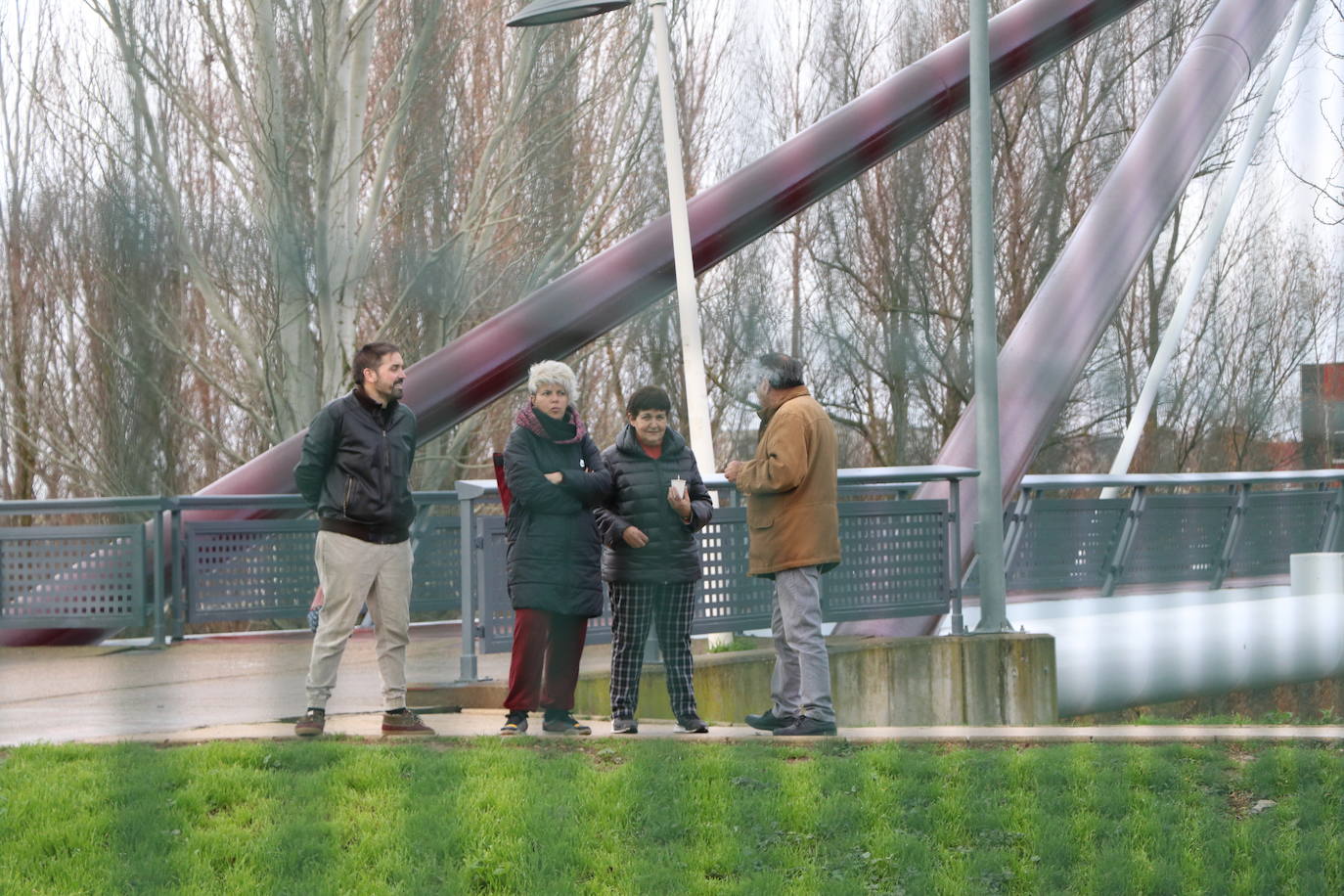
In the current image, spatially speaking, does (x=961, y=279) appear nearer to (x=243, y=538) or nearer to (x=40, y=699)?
(x=243, y=538)

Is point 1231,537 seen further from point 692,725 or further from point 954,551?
point 692,725

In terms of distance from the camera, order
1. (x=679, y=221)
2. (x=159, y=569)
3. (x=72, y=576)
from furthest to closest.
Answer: (x=679, y=221) < (x=72, y=576) < (x=159, y=569)

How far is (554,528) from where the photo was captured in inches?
212

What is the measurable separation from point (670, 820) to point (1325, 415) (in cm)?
184

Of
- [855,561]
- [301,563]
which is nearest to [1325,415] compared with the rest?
[855,561]

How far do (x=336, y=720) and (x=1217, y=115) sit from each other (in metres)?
10.3

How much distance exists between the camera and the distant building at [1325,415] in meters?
2.93

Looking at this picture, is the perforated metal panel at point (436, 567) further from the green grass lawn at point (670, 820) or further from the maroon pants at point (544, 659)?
the green grass lawn at point (670, 820)

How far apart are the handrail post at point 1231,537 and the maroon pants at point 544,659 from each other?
24.9ft

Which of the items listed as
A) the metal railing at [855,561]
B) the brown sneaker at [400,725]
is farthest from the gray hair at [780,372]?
the metal railing at [855,561]

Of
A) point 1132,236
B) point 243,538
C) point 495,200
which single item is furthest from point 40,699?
point 495,200

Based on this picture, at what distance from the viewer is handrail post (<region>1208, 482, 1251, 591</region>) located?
12062mm

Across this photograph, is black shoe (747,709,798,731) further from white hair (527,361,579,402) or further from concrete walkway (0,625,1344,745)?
white hair (527,361,579,402)

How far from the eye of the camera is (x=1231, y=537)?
40.0ft
